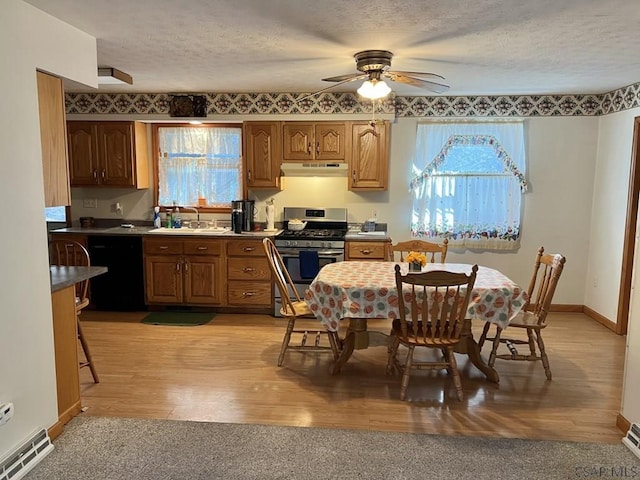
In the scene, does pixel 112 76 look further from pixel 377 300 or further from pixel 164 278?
pixel 377 300

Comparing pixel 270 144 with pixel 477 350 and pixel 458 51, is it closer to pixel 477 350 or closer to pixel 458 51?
pixel 458 51

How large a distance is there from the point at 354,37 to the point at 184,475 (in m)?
2.65

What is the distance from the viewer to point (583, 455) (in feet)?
8.35

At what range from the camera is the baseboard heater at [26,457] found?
227cm

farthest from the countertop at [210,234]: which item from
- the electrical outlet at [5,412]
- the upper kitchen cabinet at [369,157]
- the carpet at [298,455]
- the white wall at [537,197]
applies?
the electrical outlet at [5,412]

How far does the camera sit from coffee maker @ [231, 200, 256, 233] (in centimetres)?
523

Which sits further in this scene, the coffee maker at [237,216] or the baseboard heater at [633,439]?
the coffee maker at [237,216]

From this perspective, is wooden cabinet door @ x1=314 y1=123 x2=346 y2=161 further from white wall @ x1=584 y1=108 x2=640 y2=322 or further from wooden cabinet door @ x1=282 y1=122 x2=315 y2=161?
white wall @ x1=584 y1=108 x2=640 y2=322

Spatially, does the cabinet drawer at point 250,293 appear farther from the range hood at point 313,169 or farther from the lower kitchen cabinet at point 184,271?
the range hood at point 313,169

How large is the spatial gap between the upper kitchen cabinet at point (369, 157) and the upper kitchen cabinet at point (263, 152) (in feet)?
2.66

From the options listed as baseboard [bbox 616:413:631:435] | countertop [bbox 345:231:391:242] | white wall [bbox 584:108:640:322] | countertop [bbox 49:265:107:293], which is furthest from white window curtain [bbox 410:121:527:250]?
countertop [bbox 49:265:107:293]

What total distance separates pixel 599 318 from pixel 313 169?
3.34 m

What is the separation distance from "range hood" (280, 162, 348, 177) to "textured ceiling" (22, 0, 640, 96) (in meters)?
0.94

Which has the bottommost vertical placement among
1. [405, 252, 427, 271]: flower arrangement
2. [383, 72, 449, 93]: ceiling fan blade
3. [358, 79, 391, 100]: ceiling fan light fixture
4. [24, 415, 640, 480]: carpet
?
[24, 415, 640, 480]: carpet
